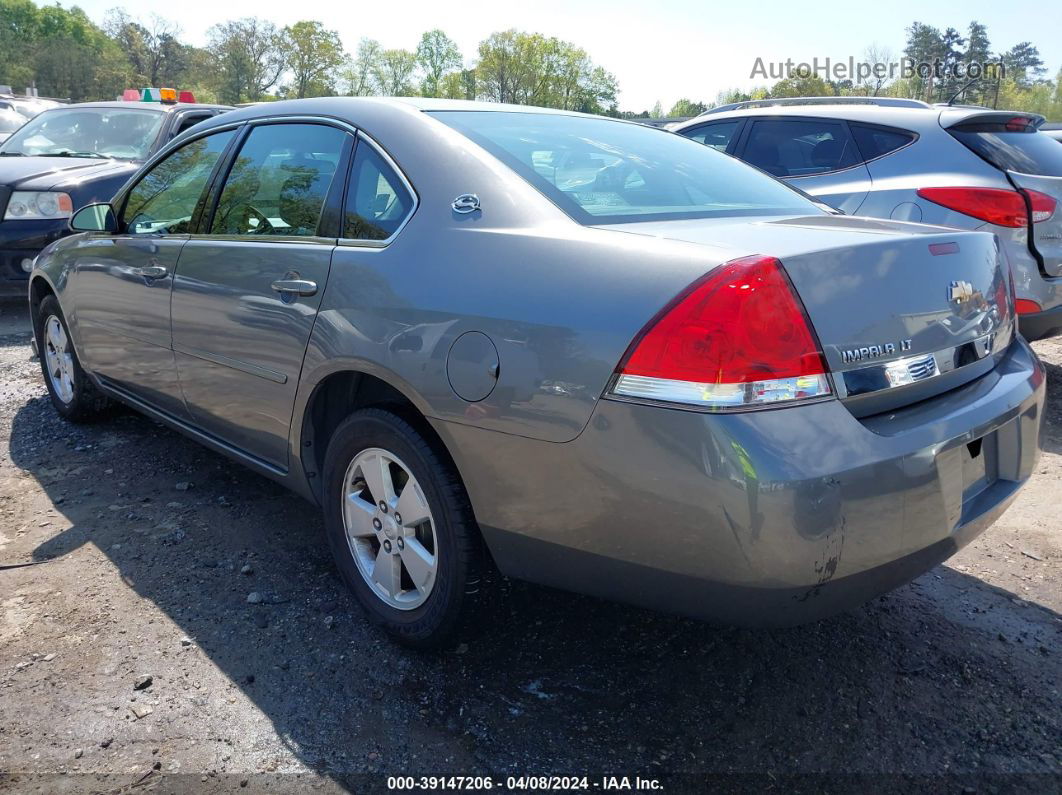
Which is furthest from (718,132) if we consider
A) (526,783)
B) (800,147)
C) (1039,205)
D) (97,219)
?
(526,783)

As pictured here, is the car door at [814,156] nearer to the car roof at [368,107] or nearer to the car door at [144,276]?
the car roof at [368,107]

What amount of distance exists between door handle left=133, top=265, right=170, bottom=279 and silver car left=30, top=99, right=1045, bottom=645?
0.30 m

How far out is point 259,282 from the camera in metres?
2.95

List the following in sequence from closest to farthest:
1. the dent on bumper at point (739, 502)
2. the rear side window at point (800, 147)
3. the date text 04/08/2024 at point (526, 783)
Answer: the dent on bumper at point (739, 502) → the date text 04/08/2024 at point (526, 783) → the rear side window at point (800, 147)

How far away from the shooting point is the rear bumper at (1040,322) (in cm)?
476

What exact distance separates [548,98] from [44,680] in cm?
8246

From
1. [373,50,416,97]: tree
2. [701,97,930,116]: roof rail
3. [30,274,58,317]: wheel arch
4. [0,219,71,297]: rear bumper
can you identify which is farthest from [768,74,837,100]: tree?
[30,274,58,317]: wheel arch

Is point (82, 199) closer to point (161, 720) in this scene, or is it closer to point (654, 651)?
point (161, 720)

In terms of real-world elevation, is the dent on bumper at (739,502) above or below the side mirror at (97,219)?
below

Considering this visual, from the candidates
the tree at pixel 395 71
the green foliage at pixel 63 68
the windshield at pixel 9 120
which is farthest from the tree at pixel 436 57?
the windshield at pixel 9 120

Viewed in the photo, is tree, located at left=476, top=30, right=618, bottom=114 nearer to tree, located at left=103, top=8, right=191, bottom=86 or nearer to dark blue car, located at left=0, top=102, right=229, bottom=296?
tree, located at left=103, top=8, right=191, bottom=86

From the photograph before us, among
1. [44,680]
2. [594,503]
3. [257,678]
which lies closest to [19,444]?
[44,680]

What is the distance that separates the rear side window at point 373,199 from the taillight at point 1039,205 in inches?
149

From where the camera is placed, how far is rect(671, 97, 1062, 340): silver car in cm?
475
